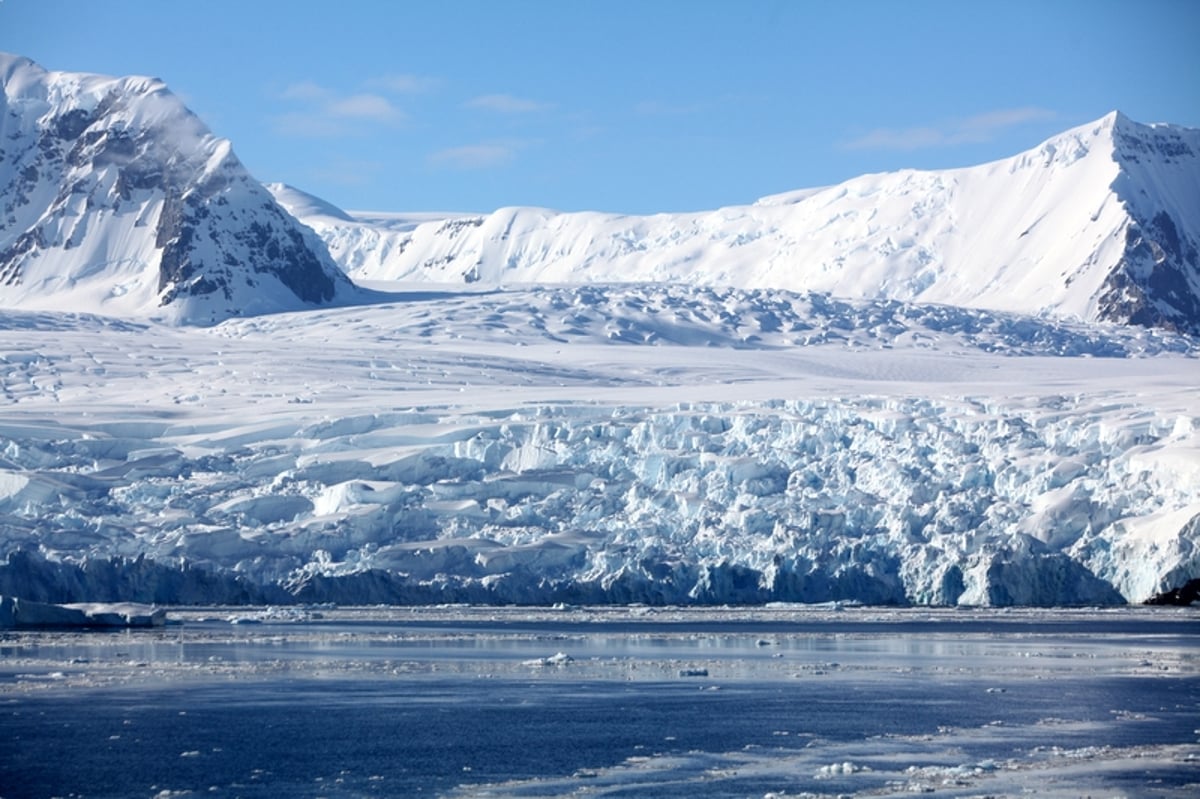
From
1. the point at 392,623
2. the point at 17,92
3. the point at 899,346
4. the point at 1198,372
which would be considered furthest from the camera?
the point at 17,92

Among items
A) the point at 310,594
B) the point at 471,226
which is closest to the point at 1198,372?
the point at 310,594

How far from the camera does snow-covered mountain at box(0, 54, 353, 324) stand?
102m

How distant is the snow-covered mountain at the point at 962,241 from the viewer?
118 meters

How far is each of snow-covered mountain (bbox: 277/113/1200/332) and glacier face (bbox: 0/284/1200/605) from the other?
51919 mm

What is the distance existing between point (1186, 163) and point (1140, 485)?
9484cm

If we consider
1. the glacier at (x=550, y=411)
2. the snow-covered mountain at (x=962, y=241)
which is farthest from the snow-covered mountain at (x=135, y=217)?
the snow-covered mountain at (x=962, y=241)

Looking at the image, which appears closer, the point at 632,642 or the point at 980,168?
the point at 632,642

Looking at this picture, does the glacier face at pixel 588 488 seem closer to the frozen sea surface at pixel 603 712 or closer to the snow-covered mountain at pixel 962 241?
the frozen sea surface at pixel 603 712

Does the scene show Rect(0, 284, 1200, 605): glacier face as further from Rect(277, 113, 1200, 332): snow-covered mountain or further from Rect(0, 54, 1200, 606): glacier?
Rect(277, 113, 1200, 332): snow-covered mountain

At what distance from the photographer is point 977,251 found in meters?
124

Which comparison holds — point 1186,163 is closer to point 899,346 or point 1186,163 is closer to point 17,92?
point 899,346

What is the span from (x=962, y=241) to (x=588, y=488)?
272ft

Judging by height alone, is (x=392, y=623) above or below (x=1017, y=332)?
below

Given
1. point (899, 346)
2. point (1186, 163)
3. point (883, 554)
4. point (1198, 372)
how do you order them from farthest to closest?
point (1186, 163), point (899, 346), point (1198, 372), point (883, 554)
